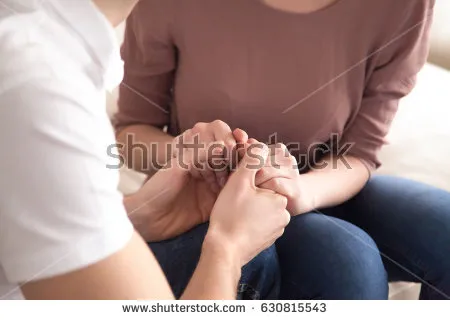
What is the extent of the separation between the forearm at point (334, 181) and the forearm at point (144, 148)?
10 centimetres

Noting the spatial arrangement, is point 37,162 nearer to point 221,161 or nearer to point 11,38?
point 11,38

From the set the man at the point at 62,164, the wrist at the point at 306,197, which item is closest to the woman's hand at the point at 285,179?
the wrist at the point at 306,197

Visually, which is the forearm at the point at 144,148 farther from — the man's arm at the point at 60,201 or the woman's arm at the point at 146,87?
the man's arm at the point at 60,201

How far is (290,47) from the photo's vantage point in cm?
43

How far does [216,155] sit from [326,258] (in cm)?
12

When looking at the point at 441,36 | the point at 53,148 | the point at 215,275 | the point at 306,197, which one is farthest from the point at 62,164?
the point at 441,36

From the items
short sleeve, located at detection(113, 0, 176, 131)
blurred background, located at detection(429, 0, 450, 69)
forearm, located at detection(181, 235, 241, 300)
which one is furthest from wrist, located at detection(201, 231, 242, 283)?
blurred background, located at detection(429, 0, 450, 69)

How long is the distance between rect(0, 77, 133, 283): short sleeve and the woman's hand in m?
0.15

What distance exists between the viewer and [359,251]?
440 millimetres

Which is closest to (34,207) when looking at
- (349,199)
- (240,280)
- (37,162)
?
(37,162)

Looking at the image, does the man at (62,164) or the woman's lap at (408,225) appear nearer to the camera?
the man at (62,164)

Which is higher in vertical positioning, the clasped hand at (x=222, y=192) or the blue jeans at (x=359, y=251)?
the clasped hand at (x=222, y=192)

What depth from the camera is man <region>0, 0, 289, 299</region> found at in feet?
0.80

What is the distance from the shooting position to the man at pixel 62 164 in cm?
24
